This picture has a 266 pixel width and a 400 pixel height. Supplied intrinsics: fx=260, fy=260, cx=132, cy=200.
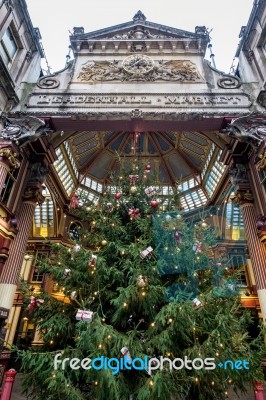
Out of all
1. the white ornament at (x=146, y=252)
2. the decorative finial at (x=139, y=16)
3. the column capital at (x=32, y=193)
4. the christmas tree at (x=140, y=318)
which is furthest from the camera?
the decorative finial at (x=139, y=16)

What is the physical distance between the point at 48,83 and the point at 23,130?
463 centimetres

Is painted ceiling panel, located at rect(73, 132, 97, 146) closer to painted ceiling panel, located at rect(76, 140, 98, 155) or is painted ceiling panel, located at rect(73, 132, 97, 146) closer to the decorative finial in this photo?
painted ceiling panel, located at rect(76, 140, 98, 155)

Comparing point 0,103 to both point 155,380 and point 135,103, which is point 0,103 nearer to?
point 135,103

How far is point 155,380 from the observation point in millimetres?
5211

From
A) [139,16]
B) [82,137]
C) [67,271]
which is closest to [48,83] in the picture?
[82,137]

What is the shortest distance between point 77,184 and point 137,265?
2014 centimetres

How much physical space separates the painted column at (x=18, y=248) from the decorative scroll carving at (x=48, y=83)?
18.8ft

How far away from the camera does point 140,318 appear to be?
6977mm

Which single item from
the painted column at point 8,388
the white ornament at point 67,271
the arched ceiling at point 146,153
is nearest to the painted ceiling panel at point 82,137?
the arched ceiling at point 146,153

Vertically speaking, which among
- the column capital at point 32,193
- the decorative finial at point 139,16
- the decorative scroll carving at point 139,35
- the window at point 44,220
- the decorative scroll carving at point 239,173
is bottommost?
the column capital at point 32,193

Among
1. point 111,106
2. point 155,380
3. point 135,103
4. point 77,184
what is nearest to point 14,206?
point 111,106

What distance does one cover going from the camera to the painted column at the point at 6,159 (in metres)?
11.3

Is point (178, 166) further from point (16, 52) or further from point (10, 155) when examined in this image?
point (10, 155)

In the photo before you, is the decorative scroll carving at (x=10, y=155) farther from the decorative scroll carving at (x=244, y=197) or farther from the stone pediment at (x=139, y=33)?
the decorative scroll carving at (x=244, y=197)
